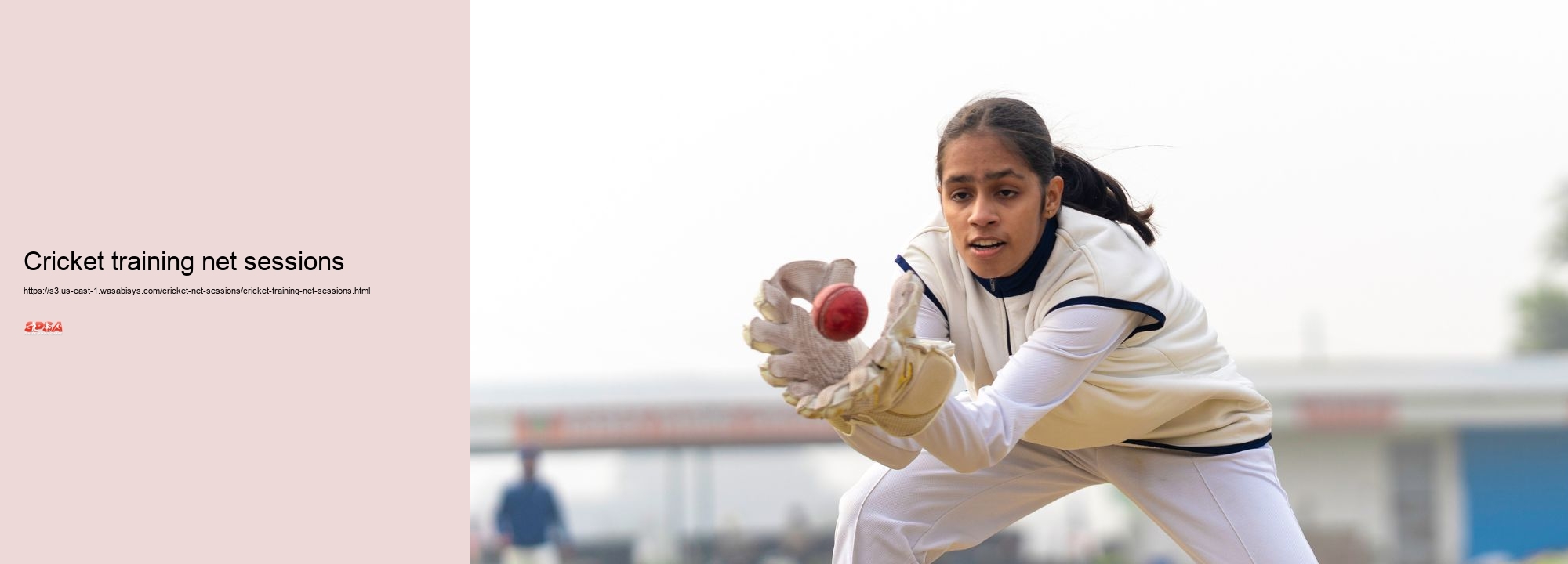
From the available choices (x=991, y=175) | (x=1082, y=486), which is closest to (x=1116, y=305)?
(x=991, y=175)

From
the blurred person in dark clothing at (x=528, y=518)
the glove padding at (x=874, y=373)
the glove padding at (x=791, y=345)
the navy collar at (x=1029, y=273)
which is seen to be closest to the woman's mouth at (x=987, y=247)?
the navy collar at (x=1029, y=273)

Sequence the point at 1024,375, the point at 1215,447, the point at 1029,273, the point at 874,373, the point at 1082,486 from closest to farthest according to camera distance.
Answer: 1. the point at 874,373
2. the point at 1024,375
3. the point at 1029,273
4. the point at 1215,447
5. the point at 1082,486

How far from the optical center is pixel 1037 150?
358cm

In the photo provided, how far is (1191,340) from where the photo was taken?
386cm

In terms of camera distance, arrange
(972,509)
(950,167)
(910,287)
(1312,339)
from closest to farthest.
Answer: (910,287) → (950,167) → (972,509) → (1312,339)

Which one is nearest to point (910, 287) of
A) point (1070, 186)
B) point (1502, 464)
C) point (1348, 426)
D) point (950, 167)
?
point (950, 167)

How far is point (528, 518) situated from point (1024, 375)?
8550mm

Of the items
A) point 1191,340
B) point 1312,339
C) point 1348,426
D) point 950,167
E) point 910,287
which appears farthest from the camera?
point 1312,339

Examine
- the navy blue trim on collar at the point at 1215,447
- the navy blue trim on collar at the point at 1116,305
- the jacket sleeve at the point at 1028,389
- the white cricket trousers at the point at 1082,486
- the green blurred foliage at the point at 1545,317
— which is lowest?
the green blurred foliage at the point at 1545,317

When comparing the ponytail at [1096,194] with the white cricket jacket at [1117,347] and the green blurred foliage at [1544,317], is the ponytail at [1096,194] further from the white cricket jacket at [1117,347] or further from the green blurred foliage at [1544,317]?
the green blurred foliage at [1544,317]

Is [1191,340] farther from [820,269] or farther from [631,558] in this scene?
[631,558]

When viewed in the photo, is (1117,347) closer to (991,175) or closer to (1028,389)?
(1028,389)

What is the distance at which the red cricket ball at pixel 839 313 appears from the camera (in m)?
2.88

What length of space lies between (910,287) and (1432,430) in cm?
1890
